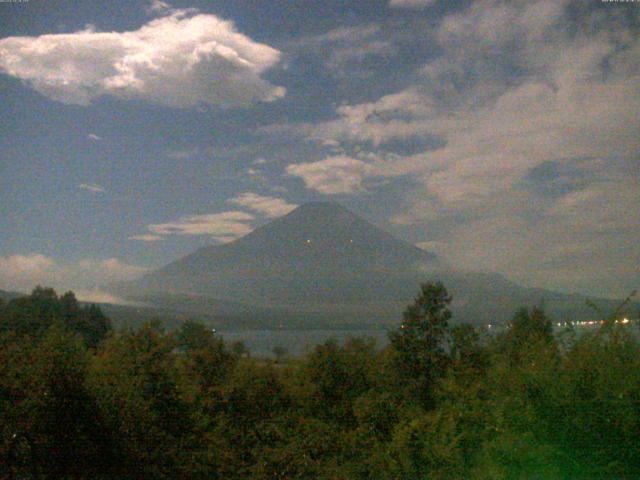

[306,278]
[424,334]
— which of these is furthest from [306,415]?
[306,278]

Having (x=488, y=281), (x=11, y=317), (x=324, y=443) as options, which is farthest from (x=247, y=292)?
(x=324, y=443)

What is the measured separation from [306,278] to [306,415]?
312 ft

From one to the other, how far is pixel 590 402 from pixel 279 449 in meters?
6.00

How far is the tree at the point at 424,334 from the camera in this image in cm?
1917

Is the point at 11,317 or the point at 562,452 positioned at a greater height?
the point at 11,317

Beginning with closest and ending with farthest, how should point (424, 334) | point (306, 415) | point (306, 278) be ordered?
1. point (306, 415)
2. point (424, 334)
3. point (306, 278)

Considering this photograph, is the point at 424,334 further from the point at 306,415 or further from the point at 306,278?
the point at 306,278

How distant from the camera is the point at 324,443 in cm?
1109

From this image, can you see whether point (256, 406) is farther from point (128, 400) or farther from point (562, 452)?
point (562, 452)

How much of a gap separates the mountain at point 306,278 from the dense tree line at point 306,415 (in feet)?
168

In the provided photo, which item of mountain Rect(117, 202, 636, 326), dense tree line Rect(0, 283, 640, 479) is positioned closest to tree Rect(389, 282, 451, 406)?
dense tree line Rect(0, 283, 640, 479)

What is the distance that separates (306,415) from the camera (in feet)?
51.7

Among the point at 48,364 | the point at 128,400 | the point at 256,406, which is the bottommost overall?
the point at 256,406

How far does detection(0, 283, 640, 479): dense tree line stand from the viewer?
630 centimetres
